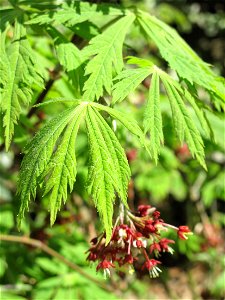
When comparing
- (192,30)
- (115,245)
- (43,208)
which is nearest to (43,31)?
(115,245)

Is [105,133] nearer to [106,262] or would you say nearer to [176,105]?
[176,105]

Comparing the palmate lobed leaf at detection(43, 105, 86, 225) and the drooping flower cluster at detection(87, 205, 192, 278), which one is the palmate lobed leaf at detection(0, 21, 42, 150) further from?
the drooping flower cluster at detection(87, 205, 192, 278)

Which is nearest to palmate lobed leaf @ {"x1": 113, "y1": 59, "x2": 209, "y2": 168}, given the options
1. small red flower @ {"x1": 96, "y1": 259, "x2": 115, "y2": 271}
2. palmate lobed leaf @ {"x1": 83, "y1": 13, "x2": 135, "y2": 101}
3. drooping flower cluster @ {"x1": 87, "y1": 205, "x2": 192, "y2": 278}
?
palmate lobed leaf @ {"x1": 83, "y1": 13, "x2": 135, "y2": 101}

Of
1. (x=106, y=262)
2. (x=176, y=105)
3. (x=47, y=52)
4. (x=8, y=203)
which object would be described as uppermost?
(x=176, y=105)

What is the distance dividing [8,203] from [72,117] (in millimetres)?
2006

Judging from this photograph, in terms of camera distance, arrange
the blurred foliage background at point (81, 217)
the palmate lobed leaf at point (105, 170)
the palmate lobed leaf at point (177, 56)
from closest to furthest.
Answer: the palmate lobed leaf at point (105, 170), the palmate lobed leaf at point (177, 56), the blurred foliage background at point (81, 217)

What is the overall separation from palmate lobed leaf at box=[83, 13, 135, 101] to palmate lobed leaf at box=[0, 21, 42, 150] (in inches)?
7.1

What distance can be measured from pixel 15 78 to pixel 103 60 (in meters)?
0.28

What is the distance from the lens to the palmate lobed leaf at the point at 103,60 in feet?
4.51

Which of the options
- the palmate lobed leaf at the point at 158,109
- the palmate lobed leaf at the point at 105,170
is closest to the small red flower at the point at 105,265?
the palmate lobed leaf at the point at 105,170

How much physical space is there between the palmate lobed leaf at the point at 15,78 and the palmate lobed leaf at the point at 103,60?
0.59 ft

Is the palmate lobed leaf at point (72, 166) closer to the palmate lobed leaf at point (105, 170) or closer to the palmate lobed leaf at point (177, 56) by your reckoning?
the palmate lobed leaf at point (105, 170)

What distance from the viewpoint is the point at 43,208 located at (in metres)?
3.45

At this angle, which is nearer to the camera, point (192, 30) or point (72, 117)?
point (72, 117)
